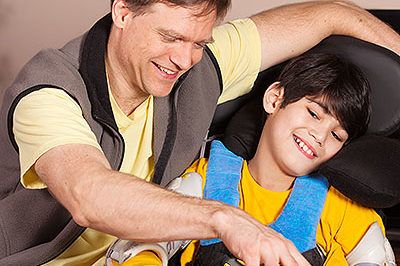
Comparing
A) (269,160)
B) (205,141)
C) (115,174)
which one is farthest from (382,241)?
(115,174)

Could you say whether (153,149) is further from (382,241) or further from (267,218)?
(382,241)

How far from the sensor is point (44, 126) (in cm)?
158

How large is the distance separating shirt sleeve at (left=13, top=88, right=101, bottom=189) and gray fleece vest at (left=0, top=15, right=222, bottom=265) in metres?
0.03

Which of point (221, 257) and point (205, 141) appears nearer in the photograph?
Result: point (221, 257)

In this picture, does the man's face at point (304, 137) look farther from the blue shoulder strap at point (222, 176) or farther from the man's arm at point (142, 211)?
the man's arm at point (142, 211)

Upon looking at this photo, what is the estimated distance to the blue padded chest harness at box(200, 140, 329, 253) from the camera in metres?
1.80

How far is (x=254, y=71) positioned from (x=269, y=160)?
273 millimetres

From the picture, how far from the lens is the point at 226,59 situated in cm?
203

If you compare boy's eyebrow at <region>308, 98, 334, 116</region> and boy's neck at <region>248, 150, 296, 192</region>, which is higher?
boy's eyebrow at <region>308, 98, 334, 116</region>

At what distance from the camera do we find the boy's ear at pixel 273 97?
193 cm

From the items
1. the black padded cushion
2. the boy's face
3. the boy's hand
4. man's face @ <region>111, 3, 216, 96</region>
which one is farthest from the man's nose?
the boy's hand

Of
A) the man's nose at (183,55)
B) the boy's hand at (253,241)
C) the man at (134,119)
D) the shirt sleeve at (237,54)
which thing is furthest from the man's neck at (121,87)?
the boy's hand at (253,241)

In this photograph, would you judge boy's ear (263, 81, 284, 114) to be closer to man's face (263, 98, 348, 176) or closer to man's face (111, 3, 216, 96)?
man's face (263, 98, 348, 176)

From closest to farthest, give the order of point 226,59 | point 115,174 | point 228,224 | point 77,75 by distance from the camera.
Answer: point 228,224 < point 115,174 < point 77,75 < point 226,59
